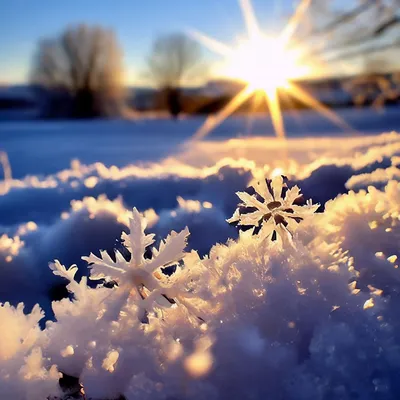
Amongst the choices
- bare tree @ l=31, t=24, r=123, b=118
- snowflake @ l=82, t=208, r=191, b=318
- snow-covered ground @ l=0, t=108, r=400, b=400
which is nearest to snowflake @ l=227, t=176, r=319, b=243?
snow-covered ground @ l=0, t=108, r=400, b=400

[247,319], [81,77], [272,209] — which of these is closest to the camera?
[247,319]

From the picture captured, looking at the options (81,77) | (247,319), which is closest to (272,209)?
(247,319)

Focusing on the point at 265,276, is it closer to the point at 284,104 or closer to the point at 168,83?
the point at 284,104

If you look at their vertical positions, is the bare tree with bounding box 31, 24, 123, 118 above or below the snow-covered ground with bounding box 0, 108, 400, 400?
above

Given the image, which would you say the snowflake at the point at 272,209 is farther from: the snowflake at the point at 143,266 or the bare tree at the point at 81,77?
the bare tree at the point at 81,77

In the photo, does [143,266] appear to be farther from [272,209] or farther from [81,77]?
[81,77]

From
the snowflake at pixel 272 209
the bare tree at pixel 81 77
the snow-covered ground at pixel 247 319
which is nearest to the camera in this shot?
the snow-covered ground at pixel 247 319

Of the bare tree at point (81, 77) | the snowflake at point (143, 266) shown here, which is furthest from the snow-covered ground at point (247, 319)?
the bare tree at point (81, 77)

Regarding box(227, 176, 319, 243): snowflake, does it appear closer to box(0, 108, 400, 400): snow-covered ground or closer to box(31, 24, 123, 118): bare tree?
box(0, 108, 400, 400): snow-covered ground
